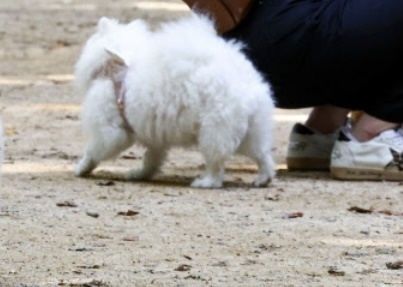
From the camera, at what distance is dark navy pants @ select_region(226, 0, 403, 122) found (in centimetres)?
734

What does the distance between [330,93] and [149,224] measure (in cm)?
193

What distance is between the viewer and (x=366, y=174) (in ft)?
24.3

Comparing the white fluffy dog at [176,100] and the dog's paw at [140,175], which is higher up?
the white fluffy dog at [176,100]

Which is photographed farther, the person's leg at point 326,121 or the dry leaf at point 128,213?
the person's leg at point 326,121

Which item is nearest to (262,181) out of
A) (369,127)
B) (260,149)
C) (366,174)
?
(260,149)

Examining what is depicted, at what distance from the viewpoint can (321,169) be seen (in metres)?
7.97

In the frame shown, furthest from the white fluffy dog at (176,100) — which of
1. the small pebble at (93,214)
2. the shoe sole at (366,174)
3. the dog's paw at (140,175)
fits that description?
the small pebble at (93,214)

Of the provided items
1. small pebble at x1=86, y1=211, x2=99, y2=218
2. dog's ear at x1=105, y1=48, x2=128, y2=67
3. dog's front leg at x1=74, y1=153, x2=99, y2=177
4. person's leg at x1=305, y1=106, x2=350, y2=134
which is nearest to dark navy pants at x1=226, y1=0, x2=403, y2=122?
person's leg at x1=305, y1=106, x2=350, y2=134

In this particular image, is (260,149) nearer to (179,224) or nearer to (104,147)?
(104,147)

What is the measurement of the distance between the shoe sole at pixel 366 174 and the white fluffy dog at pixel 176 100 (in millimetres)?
521

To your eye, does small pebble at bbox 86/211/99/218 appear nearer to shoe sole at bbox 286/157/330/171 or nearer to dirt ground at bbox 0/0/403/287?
dirt ground at bbox 0/0/403/287

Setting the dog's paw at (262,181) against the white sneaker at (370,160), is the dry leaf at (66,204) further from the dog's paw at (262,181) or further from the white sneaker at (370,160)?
the white sneaker at (370,160)

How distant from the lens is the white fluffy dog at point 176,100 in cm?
681

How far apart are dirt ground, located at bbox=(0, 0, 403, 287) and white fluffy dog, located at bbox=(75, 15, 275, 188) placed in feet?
0.64
